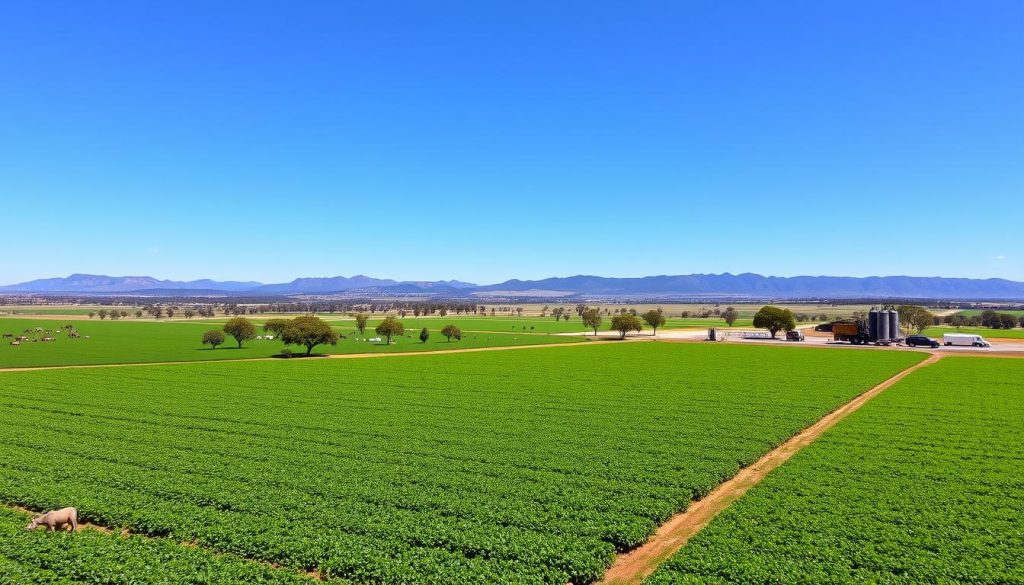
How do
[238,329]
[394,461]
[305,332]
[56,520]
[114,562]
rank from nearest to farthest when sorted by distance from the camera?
1. [114,562]
2. [56,520]
3. [394,461]
4. [305,332]
5. [238,329]

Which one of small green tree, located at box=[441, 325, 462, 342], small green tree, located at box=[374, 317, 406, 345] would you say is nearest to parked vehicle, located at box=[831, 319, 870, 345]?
small green tree, located at box=[441, 325, 462, 342]

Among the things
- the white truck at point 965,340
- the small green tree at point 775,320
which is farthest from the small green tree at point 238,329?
the white truck at point 965,340

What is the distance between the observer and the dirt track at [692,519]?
58.1ft

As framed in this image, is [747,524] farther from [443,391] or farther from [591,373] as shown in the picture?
[591,373]

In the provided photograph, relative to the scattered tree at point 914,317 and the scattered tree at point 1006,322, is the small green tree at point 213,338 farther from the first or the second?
the scattered tree at point 1006,322

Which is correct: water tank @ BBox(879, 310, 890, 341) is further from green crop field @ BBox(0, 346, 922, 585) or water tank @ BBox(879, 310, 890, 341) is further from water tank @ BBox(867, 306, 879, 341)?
green crop field @ BBox(0, 346, 922, 585)

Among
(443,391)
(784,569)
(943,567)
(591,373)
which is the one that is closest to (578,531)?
(784,569)

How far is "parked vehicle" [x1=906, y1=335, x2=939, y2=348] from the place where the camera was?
324ft

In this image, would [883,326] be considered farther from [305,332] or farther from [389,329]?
[305,332]

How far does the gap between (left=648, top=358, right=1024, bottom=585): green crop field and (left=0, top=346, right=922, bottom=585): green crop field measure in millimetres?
2696

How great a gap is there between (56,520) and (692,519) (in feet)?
73.9

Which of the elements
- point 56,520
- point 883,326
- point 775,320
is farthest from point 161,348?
point 883,326

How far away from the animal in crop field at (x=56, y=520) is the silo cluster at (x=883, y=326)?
402 feet

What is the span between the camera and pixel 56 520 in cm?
1980
